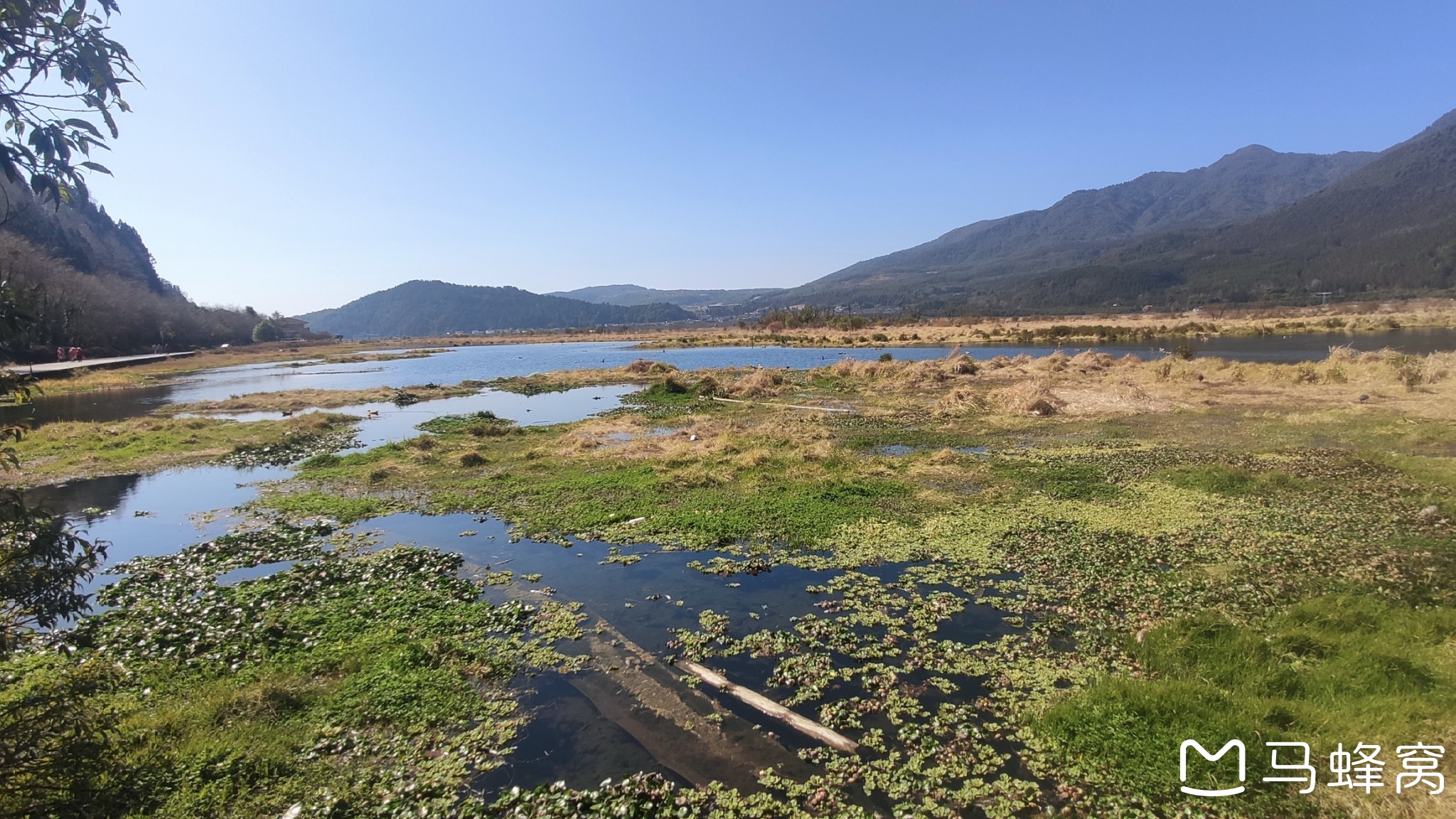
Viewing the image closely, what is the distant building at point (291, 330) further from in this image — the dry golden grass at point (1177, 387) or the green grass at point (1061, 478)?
the green grass at point (1061, 478)

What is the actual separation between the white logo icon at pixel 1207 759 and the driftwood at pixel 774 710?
296 cm

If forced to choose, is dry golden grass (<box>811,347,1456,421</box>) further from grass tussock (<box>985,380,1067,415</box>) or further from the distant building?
the distant building

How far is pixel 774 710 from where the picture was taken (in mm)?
7094

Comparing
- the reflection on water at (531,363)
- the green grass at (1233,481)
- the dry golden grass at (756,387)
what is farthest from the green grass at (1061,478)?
the reflection on water at (531,363)

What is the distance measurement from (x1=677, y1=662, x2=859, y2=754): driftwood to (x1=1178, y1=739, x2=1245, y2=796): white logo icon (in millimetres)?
2956

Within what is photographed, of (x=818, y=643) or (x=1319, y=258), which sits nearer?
(x=818, y=643)

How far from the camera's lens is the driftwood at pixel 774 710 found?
21.5 feet

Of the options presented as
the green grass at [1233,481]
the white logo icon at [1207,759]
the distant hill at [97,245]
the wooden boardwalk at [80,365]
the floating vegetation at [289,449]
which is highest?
the distant hill at [97,245]

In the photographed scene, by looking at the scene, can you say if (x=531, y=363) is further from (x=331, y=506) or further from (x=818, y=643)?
(x=818, y=643)

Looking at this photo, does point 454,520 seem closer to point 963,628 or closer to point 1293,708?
point 963,628

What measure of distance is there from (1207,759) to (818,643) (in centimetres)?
431

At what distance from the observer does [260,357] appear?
91125 mm

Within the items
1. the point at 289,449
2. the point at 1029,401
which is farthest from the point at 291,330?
the point at 1029,401

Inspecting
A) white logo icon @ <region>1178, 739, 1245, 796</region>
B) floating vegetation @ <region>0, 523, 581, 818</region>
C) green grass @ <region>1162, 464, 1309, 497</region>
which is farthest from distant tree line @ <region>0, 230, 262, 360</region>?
green grass @ <region>1162, 464, 1309, 497</region>
